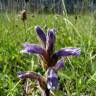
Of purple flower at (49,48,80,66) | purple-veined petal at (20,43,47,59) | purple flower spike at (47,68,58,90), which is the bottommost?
purple flower spike at (47,68,58,90)

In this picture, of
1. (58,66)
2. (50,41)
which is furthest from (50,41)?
(58,66)

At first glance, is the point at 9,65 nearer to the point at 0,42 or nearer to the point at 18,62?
the point at 18,62

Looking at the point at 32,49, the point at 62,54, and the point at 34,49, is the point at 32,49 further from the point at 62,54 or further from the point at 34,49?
the point at 62,54

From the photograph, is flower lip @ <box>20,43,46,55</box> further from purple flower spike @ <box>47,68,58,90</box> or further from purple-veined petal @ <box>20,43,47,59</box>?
purple flower spike @ <box>47,68,58,90</box>

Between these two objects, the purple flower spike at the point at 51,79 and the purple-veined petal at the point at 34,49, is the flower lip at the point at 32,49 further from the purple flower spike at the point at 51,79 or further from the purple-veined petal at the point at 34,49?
the purple flower spike at the point at 51,79

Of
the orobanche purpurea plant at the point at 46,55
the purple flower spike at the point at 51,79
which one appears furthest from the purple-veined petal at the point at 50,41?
the purple flower spike at the point at 51,79

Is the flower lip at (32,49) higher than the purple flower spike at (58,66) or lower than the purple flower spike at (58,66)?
higher

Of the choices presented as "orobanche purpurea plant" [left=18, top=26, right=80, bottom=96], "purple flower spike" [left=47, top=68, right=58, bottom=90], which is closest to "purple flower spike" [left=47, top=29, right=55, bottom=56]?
"orobanche purpurea plant" [left=18, top=26, right=80, bottom=96]

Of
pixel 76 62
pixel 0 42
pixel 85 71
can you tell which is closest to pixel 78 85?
pixel 85 71
